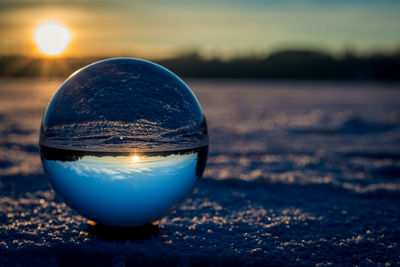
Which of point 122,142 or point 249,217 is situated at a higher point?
point 122,142

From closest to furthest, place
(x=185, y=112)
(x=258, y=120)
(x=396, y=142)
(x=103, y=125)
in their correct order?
(x=103, y=125), (x=185, y=112), (x=396, y=142), (x=258, y=120)

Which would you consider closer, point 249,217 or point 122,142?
point 122,142

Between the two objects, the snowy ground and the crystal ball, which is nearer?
the crystal ball

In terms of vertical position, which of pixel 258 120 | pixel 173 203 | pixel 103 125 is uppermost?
pixel 103 125

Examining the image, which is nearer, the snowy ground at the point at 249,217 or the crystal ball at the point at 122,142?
the crystal ball at the point at 122,142

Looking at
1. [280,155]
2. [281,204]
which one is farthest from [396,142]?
[281,204]

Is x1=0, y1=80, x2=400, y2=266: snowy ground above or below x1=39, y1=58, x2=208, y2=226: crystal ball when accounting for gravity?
below

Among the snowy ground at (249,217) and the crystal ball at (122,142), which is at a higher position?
the crystal ball at (122,142)

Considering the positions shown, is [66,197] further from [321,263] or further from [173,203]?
[321,263]
